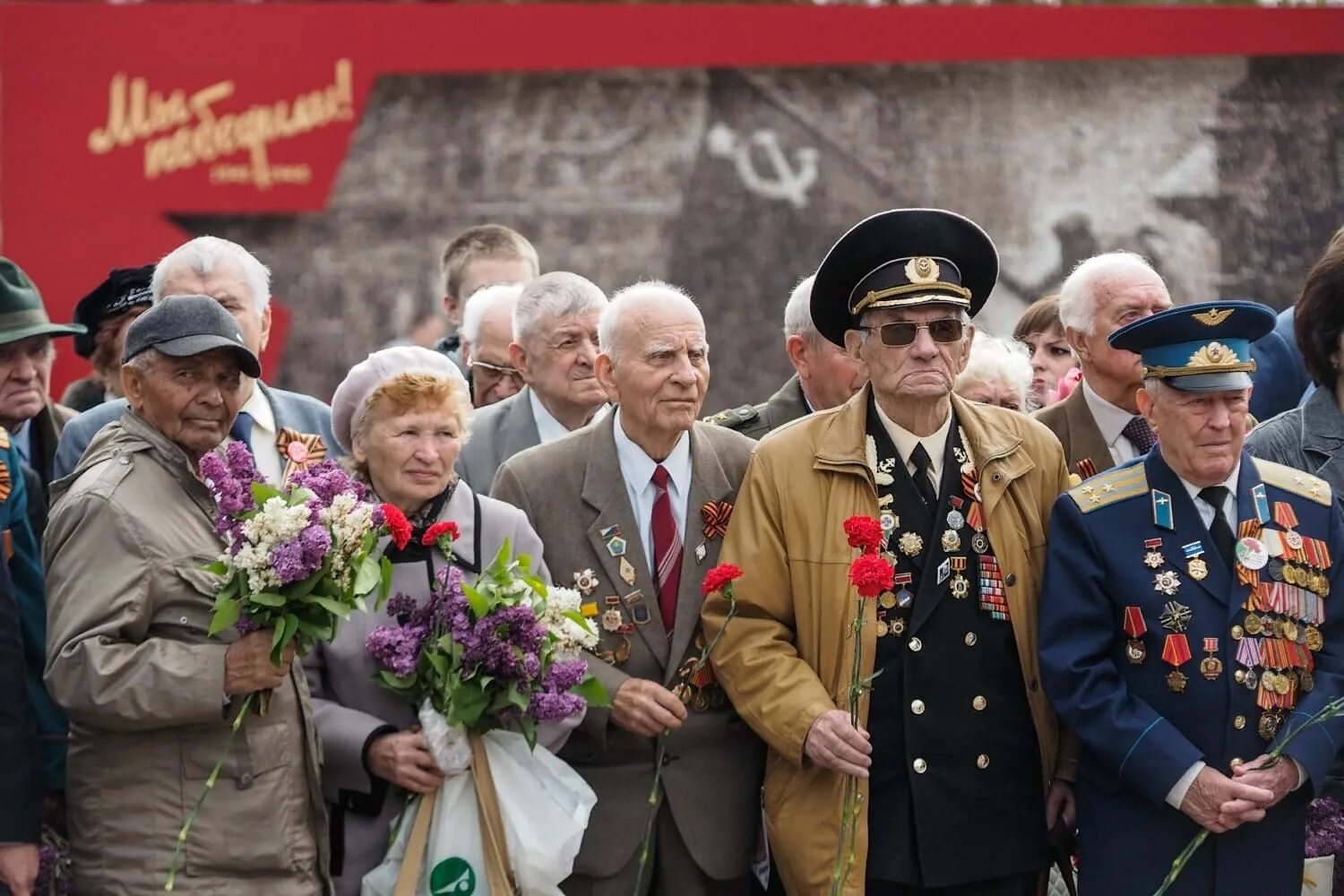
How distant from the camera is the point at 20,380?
5109 mm

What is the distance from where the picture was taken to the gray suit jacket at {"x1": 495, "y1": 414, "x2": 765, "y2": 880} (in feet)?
15.4

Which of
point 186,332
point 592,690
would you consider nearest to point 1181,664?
point 592,690

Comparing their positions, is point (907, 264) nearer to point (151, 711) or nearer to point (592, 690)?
point (592, 690)

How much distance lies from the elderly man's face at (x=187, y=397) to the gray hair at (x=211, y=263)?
3.99 feet

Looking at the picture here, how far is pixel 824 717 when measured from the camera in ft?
14.3

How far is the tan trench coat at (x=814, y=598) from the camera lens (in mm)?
4484

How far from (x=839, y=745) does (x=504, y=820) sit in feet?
2.98

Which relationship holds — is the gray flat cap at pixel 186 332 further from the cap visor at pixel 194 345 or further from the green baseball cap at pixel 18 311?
the green baseball cap at pixel 18 311

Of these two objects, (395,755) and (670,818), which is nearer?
(395,755)

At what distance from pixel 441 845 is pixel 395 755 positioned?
27 cm

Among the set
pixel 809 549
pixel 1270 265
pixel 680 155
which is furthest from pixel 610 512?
pixel 1270 265

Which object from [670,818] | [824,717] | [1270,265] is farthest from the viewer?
[1270,265]

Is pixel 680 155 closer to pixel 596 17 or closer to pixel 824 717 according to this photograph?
pixel 596 17

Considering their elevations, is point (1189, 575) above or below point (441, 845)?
above
